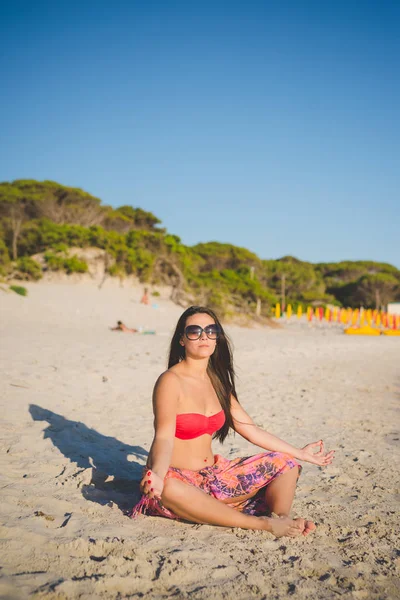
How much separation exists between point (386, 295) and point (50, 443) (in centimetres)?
4550

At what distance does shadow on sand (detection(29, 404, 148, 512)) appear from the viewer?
3.21 metres

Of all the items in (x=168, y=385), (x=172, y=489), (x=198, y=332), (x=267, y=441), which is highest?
(x=198, y=332)

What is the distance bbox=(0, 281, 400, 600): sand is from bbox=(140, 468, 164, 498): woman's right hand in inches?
10.8

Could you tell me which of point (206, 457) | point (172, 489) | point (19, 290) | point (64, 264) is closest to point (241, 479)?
point (206, 457)

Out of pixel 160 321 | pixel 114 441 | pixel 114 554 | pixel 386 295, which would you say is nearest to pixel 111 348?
pixel 114 441

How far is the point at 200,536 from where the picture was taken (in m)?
2.57

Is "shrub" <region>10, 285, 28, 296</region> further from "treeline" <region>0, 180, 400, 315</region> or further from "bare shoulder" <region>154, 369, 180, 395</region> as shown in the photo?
"bare shoulder" <region>154, 369, 180, 395</region>

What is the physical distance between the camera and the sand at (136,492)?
2076 millimetres

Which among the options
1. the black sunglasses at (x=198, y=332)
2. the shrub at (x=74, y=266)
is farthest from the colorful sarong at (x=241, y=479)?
the shrub at (x=74, y=266)

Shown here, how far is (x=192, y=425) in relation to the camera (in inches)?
108

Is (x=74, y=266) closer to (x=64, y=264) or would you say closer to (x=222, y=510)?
(x=64, y=264)

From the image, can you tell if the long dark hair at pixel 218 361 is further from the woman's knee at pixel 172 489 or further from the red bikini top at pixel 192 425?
the woman's knee at pixel 172 489

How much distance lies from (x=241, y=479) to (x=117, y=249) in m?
21.0

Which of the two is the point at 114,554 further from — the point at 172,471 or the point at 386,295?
the point at 386,295
